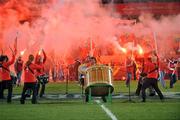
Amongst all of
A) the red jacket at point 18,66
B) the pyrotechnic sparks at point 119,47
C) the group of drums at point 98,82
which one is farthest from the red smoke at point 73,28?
the group of drums at point 98,82

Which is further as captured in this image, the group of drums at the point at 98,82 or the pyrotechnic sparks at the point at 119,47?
the pyrotechnic sparks at the point at 119,47

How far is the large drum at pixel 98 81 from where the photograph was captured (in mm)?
16500

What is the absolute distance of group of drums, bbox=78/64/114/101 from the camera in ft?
54.1

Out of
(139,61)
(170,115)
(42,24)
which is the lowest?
(170,115)

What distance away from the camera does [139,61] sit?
3253cm

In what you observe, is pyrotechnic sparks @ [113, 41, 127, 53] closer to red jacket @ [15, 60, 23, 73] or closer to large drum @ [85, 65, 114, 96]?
red jacket @ [15, 60, 23, 73]

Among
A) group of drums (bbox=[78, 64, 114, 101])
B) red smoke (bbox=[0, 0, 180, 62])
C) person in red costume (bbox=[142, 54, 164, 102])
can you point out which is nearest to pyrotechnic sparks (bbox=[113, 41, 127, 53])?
red smoke (bbox=[0, 0, 180, 62])

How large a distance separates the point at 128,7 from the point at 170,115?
21.3 m

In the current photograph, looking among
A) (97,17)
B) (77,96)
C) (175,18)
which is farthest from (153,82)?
(175,18)

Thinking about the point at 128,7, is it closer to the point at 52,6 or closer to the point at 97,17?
the point at 97,17

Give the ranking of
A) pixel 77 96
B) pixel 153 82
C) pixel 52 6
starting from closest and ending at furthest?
pixel 153 82 < pixel 77 96 < pixel 52 6

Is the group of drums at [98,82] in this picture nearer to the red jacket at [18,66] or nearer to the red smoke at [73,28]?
the red jacket at [18,66]

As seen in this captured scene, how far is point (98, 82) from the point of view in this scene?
16531 millimetres

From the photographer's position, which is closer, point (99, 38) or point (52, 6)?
point (52, 6)
